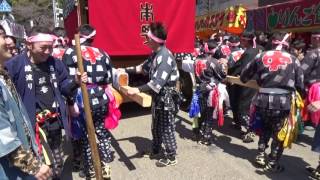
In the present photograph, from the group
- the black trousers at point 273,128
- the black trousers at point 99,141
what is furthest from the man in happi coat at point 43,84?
the black trousers at point 273,128

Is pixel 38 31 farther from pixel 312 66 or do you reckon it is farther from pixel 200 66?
pixel 312 66

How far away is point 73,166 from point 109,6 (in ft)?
9.41

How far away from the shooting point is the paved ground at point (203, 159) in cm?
405

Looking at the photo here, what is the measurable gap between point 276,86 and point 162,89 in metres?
1.32

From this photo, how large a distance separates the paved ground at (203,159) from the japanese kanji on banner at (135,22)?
1545 mm

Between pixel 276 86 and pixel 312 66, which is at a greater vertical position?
pixel 312 66

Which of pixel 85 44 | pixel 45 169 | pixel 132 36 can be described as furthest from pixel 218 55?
pixel 45 169

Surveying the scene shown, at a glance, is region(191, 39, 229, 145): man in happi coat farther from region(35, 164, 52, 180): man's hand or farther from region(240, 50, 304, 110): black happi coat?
region(35, 164, 52, 180): man's hand

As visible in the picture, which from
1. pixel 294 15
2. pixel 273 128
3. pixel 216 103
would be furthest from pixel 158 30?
pixel 294 15

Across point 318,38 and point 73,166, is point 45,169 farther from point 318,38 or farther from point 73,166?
point 318,38

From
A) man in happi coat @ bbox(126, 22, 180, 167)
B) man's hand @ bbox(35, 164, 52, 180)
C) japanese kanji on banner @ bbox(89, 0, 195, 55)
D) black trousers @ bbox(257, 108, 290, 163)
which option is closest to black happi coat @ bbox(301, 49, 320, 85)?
black trousers @ bbox(257, 108, 290, 163)

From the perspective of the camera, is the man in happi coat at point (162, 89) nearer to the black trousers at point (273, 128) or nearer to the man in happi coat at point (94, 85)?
the man in happi coat at point (94, 85)

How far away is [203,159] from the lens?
4555 mm

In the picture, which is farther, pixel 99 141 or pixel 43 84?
pixel 99 141
